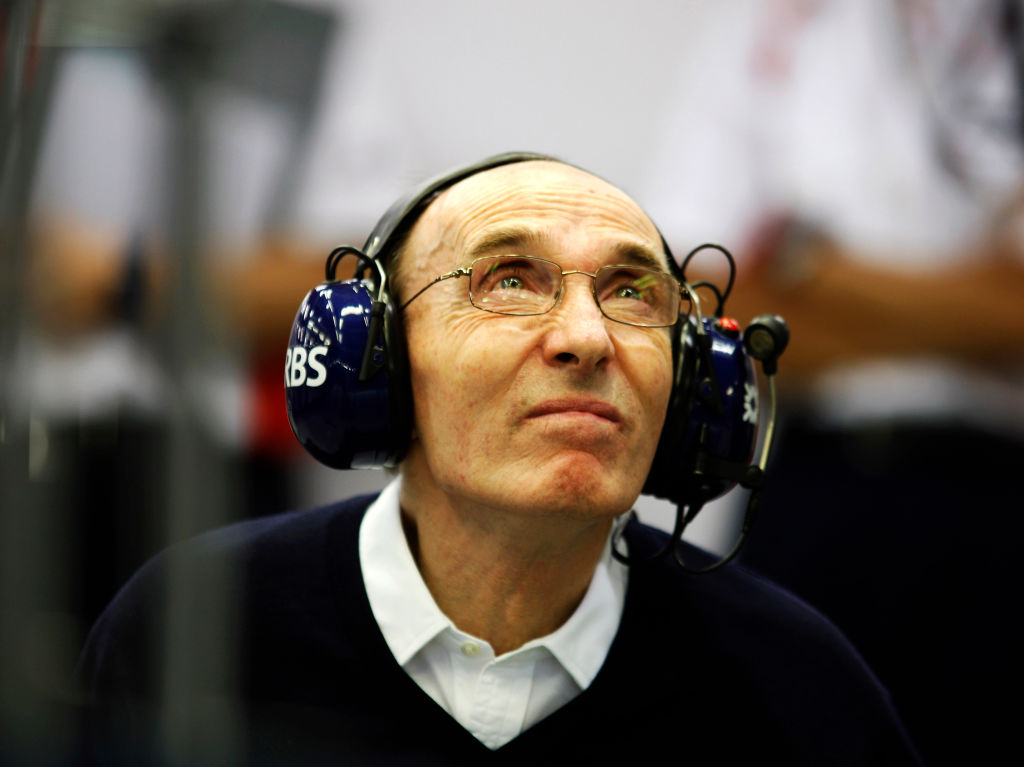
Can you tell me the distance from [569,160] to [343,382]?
2.35 m

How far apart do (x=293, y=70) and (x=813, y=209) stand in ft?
5.52

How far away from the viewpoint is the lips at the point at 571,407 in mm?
1599

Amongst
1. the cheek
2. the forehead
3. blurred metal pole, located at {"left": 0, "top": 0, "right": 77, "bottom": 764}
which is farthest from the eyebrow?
blurred metal pole, located at {"left": 0, "top": 0, "right": 77, "bottom": 764}

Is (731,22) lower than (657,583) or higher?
higher

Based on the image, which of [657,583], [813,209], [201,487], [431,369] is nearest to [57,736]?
[201,487]

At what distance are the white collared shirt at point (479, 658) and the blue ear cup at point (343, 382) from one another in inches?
7.7

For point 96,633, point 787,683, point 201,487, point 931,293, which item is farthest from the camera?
point 931,293

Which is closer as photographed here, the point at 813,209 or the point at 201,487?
the point at 201,487

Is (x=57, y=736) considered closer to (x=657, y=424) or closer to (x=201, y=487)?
(x=201, y=487)

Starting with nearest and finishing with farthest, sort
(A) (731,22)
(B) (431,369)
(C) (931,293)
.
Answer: (B) (431,369)
(C) (931,293)
(A) (731,22)

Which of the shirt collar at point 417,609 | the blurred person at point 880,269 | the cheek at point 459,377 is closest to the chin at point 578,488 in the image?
the cheek at point 459,377

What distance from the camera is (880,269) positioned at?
3664mm

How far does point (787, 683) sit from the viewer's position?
1.80m

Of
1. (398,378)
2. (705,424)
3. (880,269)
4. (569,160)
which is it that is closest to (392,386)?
(398,378)
